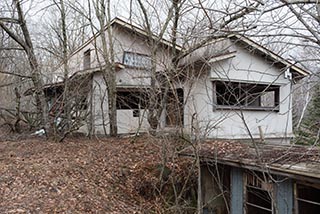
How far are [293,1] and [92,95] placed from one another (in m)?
11.2

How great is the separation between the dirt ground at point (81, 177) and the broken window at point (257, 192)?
6.98 feet

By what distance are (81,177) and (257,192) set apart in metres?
4.51

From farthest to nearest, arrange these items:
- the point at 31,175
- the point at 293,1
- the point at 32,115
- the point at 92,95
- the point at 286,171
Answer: the point at 32,115
the point at 92,95
the point at 31,175
the point at 286,171
the point at 293,1

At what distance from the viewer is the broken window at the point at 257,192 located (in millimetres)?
6883

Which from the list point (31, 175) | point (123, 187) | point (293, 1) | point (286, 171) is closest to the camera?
point (293, 1)

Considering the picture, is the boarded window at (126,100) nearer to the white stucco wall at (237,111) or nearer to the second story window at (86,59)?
the white stucco wall at (237,111)

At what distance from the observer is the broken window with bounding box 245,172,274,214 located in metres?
6.88

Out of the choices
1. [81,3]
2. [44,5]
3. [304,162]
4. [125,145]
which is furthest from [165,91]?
[44,5]

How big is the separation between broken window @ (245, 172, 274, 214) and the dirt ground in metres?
2.13

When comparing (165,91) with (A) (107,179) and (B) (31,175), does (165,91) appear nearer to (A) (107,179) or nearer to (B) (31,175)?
(A) (107,179)

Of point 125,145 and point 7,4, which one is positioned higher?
point 7,4

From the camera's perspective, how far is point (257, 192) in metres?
8.02

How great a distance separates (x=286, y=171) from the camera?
5680 mm

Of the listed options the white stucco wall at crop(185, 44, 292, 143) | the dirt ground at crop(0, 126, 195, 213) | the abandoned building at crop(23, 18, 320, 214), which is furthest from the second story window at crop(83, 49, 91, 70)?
the white stucco wall at crop(185, 44, 292, 143)
